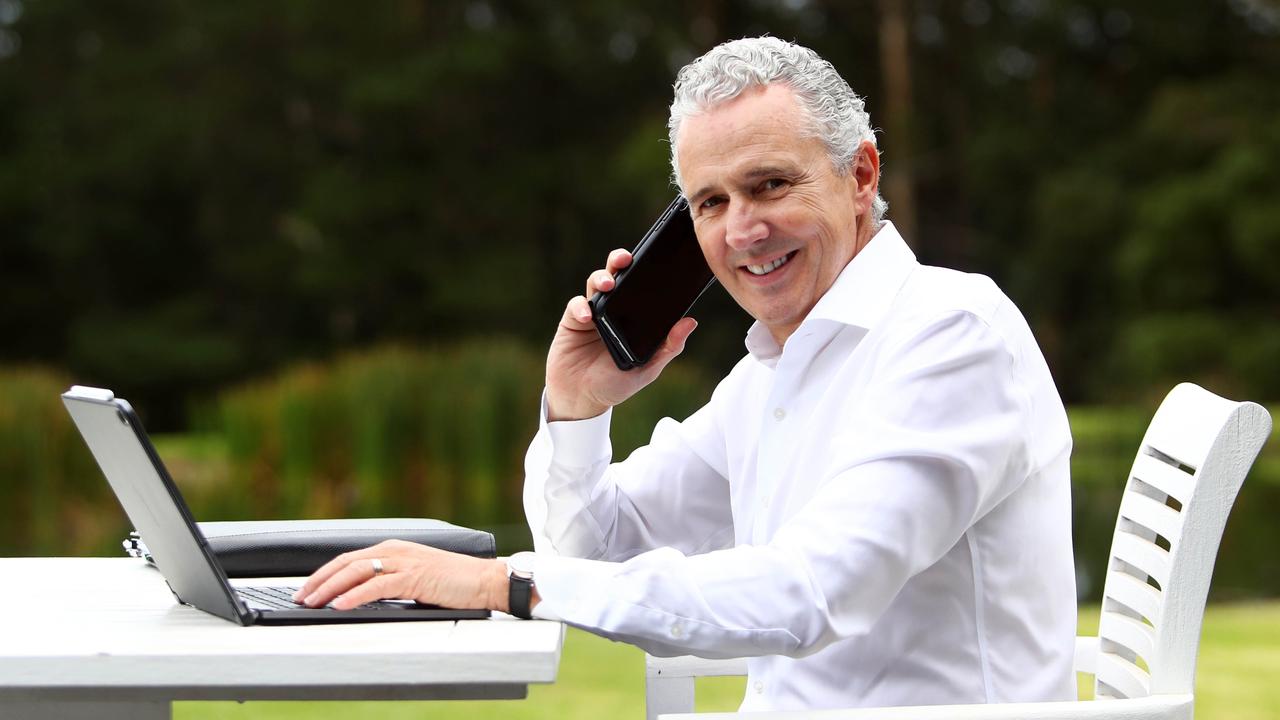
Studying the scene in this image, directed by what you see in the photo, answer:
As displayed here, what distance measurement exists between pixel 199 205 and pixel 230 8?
2.40m

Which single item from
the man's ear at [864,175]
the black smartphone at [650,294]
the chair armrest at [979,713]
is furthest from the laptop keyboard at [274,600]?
the man's ear at [864,175]

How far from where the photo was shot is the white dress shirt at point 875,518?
48.9 inches

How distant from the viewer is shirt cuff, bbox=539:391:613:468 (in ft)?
5.74

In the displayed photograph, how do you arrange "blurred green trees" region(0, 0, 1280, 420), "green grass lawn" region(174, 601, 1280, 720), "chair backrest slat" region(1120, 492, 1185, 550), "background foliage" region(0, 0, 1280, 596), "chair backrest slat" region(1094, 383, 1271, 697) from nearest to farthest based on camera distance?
"chair backrest slat" region(1094, 383, 1271, 697) → "chair backrest slat" region(1120, 492, 1185, 550) → "green grass lawn" region(174, 601, 1280, 720) → "background foliage" region(0, 0, 1280, 596) → "blurred green trees" region(0, 0, 1280, 420)

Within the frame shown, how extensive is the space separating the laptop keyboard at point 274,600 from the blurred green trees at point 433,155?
1379cm

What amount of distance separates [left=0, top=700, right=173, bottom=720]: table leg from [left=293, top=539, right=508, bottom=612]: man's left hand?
38 cm

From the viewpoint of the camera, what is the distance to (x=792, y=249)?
1.58 meters

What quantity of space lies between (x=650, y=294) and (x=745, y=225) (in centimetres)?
25

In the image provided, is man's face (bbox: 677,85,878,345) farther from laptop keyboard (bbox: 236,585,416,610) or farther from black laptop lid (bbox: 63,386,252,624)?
black laptop lid (bbox: 63,386,252,624)

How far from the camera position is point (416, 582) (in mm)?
1264

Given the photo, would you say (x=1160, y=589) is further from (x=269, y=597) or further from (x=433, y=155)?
(x=433, y=155)

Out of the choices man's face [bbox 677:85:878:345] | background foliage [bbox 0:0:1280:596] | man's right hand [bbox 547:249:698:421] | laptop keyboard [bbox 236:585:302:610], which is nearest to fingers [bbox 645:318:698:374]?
man's right hand [bbox 547:249:698:421]

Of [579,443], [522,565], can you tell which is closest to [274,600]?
[522,565]

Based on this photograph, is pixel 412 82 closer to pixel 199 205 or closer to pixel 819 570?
pixel 199 205
